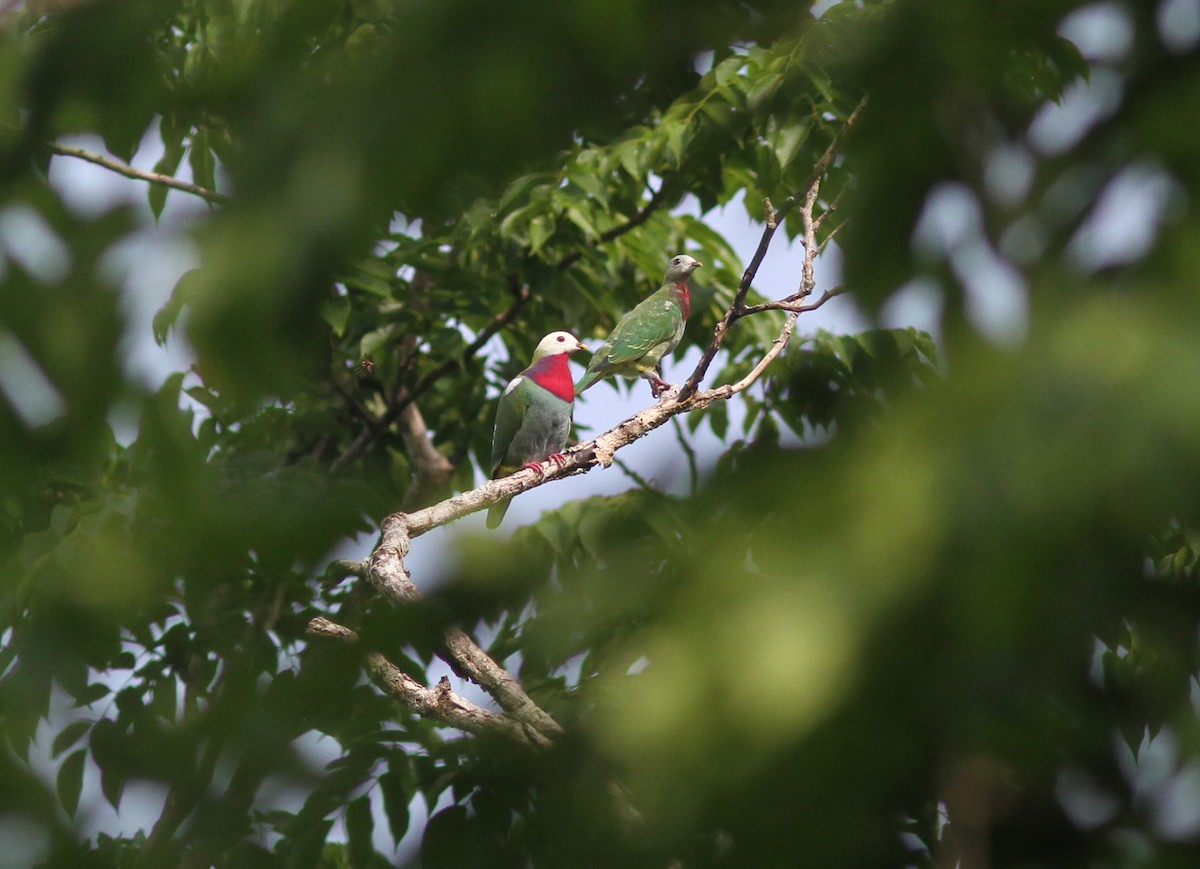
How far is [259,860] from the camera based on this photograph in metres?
0.72

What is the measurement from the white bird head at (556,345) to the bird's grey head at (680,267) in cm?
53

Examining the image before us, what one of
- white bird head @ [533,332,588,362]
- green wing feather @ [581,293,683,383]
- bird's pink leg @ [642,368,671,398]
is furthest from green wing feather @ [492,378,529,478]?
bird's pink leg @ [642,368,671,398]

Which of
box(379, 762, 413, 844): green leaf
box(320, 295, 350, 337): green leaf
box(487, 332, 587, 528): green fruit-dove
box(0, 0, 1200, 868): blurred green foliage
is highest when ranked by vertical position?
box(0, 0, 1200, 868): blurred green foliage

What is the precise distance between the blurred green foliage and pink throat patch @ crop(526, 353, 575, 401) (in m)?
4.46

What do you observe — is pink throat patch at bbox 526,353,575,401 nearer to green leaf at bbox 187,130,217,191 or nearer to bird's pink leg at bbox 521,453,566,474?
bird's pink leg at bbox 521,453,566,474

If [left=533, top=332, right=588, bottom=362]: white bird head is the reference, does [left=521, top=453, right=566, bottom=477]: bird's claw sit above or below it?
above

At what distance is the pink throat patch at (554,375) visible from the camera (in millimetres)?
5254

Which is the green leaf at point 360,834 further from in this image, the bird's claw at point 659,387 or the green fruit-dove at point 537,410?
the green fruit-dove at point 537,410

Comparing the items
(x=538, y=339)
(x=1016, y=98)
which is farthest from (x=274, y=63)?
(x=538, y=339)

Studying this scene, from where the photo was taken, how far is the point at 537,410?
5.18 metres

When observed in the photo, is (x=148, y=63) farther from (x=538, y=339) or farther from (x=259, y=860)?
(x=538, y=339)

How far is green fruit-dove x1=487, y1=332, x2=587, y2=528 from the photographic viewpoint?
518 cm

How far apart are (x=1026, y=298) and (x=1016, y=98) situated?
16cm

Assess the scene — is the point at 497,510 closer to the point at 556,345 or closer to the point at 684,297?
the point at 556,345
